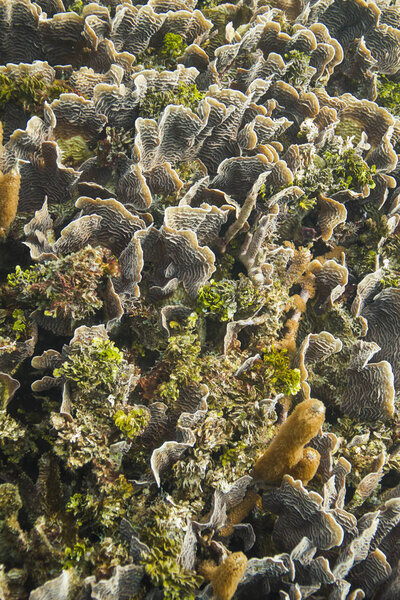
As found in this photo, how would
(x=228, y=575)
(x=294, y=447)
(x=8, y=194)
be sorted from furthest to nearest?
(x=8, y=194), (x=294, y=447), (x=228, y=575)

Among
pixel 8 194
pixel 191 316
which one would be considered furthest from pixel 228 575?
pixel 8 194

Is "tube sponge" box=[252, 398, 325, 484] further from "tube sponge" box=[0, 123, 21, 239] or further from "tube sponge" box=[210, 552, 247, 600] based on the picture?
"tube sponge" box=[0, 123, 21, 239]

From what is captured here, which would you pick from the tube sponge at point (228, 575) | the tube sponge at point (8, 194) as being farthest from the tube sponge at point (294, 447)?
the tube sponge at point (8, 194)

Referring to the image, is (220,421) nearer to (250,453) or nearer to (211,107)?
(250,453)

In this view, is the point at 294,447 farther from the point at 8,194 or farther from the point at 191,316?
the point at 8,194

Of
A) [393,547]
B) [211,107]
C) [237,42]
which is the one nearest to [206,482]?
[393,547]

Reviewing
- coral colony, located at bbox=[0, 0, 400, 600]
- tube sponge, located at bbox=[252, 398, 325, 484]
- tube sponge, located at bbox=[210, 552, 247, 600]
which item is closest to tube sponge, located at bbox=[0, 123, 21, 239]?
coral colony, located at bbox=[0, 0, 400, 600]

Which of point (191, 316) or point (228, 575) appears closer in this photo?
point (228, 575)
